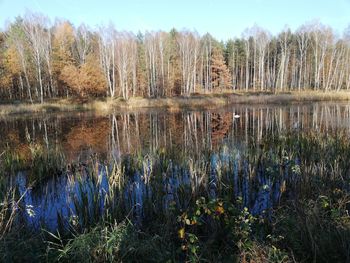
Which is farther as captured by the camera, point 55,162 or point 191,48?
point 191,48

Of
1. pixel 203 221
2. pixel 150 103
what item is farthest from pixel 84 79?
pixel 203 221

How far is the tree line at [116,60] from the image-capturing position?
3478 cm

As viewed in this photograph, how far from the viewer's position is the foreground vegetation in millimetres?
3391

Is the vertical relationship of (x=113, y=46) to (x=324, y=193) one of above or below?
above

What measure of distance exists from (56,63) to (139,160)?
34.6 m

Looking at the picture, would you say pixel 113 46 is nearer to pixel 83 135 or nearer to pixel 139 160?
pixel 83 135

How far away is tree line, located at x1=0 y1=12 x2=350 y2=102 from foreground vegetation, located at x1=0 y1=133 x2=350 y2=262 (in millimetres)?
28367

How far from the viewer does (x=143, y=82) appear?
1832 inches

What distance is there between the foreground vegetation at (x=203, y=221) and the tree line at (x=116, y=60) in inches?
1117

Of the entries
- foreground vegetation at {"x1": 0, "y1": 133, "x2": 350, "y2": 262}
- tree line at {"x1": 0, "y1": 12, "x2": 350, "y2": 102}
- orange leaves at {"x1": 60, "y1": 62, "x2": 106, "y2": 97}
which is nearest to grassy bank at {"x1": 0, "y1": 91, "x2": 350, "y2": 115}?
tree line at {"x1": 0, "y1": 12, "x2": 350, "y2": 102}

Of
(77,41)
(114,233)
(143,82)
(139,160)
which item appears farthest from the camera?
(143,82)

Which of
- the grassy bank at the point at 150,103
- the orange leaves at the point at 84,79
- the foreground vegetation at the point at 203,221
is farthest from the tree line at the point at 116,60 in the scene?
the foreground vegetation at the point at 203,221

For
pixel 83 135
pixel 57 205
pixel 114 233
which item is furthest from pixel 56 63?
pixel 114 233

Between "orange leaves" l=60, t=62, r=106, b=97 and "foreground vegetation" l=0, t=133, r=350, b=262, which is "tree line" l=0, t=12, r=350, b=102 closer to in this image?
"orange leaves" l=60, t=62, r=106, b=97
